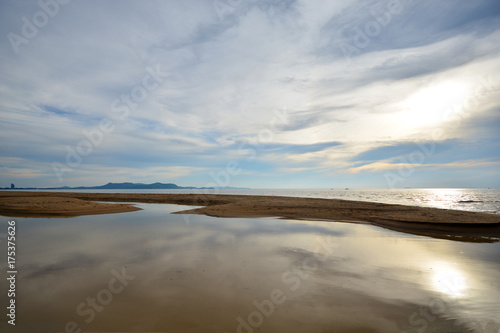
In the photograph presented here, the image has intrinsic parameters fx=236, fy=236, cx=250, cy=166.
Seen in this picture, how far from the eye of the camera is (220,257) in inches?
345

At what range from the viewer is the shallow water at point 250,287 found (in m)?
4.55

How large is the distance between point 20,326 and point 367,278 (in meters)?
8.09

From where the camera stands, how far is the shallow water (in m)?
4.55

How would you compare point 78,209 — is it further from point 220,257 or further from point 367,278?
point 367,278

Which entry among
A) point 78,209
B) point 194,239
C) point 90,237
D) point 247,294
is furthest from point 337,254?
point 78,209

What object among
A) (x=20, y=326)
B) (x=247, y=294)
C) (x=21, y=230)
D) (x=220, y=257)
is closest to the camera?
(x=20, y=326)

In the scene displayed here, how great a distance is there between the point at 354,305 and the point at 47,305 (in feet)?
21.8

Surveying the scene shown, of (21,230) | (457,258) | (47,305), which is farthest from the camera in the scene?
(21,230)

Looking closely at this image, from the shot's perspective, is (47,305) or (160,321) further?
(47,305)

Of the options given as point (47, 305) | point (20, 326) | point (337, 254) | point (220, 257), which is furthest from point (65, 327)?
point (337, 254)

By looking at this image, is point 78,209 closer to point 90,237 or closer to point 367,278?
point 90,237

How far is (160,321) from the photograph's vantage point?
4.47 meters

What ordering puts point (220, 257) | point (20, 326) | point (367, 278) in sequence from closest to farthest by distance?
1. point (20, 326)
2. point (367, 278)
3. point (220, 257)

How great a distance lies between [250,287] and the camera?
6.12 m
